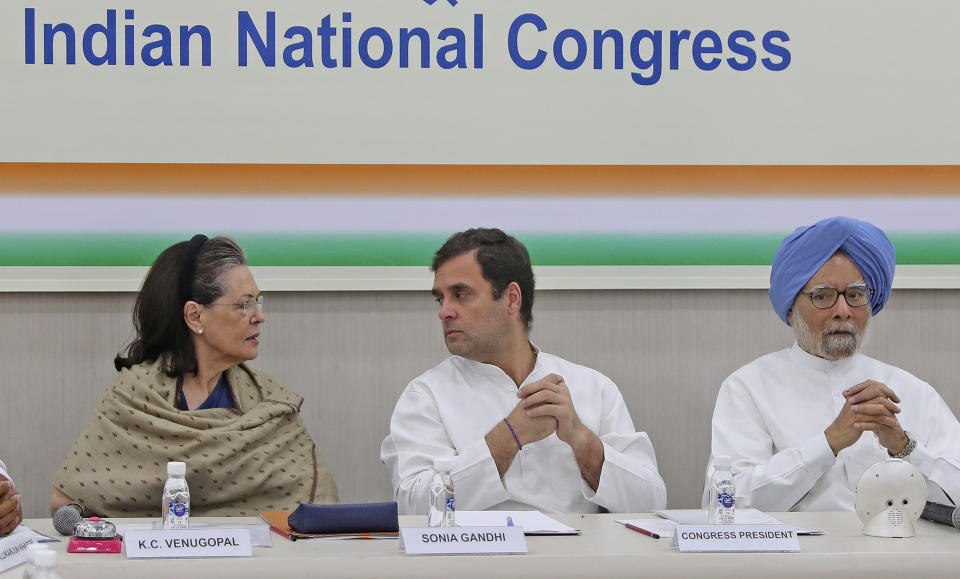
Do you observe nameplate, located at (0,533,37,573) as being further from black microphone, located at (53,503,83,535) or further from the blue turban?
the blue turban

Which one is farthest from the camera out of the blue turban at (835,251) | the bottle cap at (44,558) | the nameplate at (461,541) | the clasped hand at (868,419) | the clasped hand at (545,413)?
the blue turban at (835,251)

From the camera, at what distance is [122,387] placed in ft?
10.0

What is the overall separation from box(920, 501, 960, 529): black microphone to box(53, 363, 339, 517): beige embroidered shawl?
1.59m

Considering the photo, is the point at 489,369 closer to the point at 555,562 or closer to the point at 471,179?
the point at 471,179

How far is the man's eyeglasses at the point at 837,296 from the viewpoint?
3.23 metres

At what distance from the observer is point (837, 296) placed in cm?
323

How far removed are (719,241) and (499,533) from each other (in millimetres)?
1844

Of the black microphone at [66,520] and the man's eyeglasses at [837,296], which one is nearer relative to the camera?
the black microphone at [66,520]

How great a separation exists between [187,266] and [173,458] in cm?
56

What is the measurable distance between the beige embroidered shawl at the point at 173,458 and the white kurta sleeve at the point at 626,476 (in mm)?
802

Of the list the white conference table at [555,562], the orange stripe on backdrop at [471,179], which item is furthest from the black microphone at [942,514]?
the orange stripe on backdrop at [471,179]

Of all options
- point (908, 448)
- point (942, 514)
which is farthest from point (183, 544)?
point (908, 448)

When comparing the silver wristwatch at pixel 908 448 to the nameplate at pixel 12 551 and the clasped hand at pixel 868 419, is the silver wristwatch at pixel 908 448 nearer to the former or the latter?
the clasped hand at pixel 868 419

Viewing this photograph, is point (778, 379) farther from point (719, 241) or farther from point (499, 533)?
point (499, 533)
